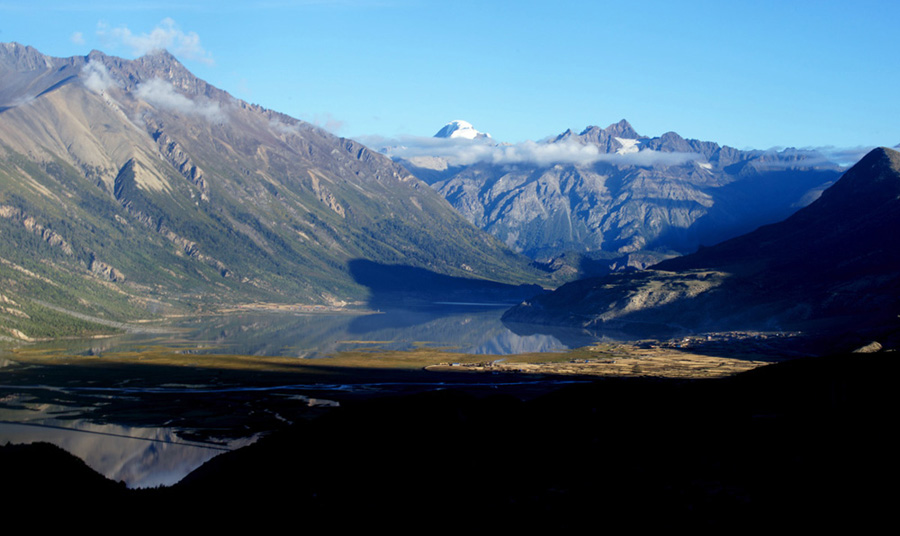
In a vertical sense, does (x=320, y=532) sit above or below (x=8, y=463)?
below

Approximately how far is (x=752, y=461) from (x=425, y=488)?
1806cm

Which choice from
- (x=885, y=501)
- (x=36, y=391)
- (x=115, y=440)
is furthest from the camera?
(x=36, y=391)

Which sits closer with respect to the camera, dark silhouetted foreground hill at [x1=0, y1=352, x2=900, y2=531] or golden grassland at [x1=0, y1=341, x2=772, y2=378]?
dark silhouetted foreground hill at [x1=0, y1=352, x2=900, y2=531]

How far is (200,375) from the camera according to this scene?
167 metres

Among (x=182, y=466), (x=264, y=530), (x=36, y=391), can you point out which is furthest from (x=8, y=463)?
(x=36, y=391)

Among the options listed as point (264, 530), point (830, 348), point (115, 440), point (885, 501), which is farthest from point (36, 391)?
point (830, 348)

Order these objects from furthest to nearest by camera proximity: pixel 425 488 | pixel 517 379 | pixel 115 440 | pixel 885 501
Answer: pixel 517 379, pixel 115 440, pixel 425 488, pixel 885 501

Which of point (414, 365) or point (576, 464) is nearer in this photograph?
point (576, 464)

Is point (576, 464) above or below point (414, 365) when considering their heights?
below

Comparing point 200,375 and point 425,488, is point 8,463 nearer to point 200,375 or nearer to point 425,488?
point 425,488

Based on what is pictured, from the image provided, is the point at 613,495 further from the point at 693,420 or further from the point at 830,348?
the point at 830,348

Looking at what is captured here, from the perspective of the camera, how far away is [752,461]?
142 ft

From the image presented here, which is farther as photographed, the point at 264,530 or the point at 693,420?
the point at 693,420

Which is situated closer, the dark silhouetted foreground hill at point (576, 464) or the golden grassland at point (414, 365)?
the dark silhouetted foreground hill at point (576, 464)
